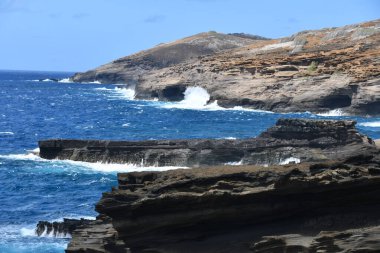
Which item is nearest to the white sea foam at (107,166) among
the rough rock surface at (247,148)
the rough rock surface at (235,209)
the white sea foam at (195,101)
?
the rough rock surface at (247,148)

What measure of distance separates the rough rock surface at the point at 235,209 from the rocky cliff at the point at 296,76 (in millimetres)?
75834

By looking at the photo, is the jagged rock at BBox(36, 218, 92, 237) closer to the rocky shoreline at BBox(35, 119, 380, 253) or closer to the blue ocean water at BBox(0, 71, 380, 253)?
the blue ocean water at BBox(0, 71, 380, 253)

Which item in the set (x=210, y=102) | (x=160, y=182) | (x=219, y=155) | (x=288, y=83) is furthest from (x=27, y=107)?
(x=160, y=182)

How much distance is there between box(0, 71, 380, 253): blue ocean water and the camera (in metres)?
34.3

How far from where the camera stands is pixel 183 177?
18484mm

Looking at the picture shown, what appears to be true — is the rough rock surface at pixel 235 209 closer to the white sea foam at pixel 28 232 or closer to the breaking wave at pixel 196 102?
the white sea foam at pixel 28 232

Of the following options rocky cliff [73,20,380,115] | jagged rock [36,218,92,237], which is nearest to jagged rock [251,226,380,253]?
jagged rock [36,218,92,237]

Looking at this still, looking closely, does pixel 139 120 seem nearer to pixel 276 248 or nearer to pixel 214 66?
pixel 214 66

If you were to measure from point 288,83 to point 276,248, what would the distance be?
291 ft

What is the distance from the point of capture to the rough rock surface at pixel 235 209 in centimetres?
→ 1764

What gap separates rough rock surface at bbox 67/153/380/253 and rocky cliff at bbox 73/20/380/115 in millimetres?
75834

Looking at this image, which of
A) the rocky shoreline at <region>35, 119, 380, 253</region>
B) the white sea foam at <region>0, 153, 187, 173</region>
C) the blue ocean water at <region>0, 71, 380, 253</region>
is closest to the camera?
the rocky shoreline at <region>35, 119, 380, 253</region>

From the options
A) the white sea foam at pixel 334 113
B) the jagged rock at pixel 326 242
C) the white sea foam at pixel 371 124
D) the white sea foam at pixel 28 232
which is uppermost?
the jagged rock at pixel 326 242

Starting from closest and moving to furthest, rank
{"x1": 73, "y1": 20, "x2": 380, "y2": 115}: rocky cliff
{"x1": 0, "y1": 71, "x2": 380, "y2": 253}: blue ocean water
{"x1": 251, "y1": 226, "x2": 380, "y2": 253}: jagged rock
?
1. {"x1": 251, "y1": 226, "x2": 380, "y2": 253}: jagged rock
2. {"x1": 0, "y1": 71, "x2": 380, "y2": 253}: blue ocean water
3. {"x1": 73, "y1": 20, "x2": 380, "y2": 115}: rocky cliff
